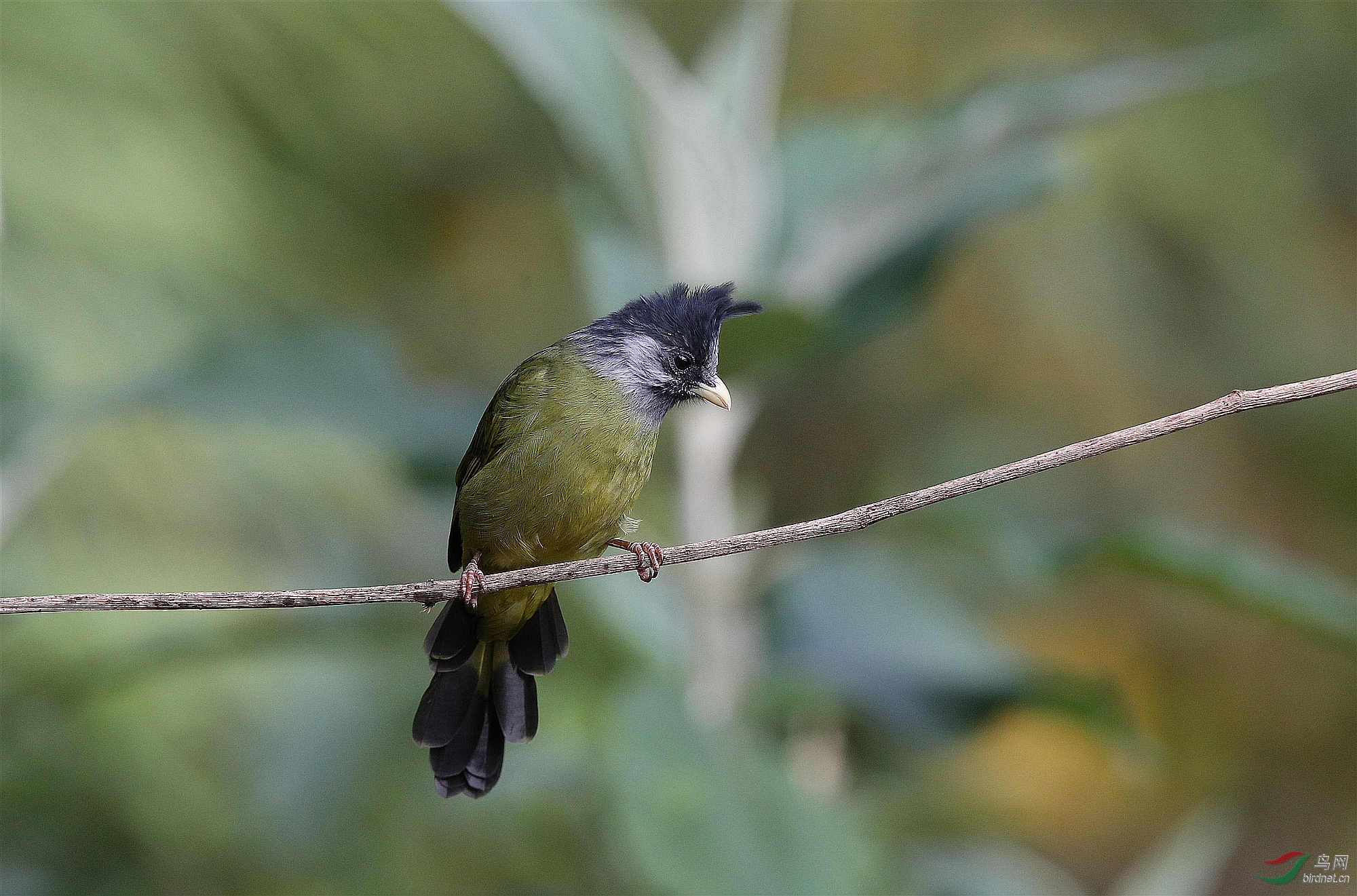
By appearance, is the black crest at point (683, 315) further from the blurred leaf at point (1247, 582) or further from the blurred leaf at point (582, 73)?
the blurred leaf at point (1247, 582)

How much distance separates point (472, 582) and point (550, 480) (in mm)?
342

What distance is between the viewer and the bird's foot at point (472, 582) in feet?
5.86

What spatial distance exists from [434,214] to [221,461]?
75.1 inches

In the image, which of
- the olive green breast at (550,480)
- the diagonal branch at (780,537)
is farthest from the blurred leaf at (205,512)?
the diagonal branch at (780,537)

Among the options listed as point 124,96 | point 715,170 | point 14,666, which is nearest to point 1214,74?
point 715,170

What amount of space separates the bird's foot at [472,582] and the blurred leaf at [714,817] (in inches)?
21.6

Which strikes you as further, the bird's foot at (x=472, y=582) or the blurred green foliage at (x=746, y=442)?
the blurred green foliage at (x=746, y=442)

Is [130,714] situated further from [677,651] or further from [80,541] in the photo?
[677,651]

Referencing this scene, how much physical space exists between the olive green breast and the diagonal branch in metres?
0.56

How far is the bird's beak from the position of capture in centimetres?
251

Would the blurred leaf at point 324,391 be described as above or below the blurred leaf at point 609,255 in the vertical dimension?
below

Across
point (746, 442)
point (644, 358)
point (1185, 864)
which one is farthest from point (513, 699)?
point (746, 442)

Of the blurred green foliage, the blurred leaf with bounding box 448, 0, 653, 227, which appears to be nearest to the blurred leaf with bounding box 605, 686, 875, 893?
the blurred green foliage

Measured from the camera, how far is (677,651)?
3186mm
